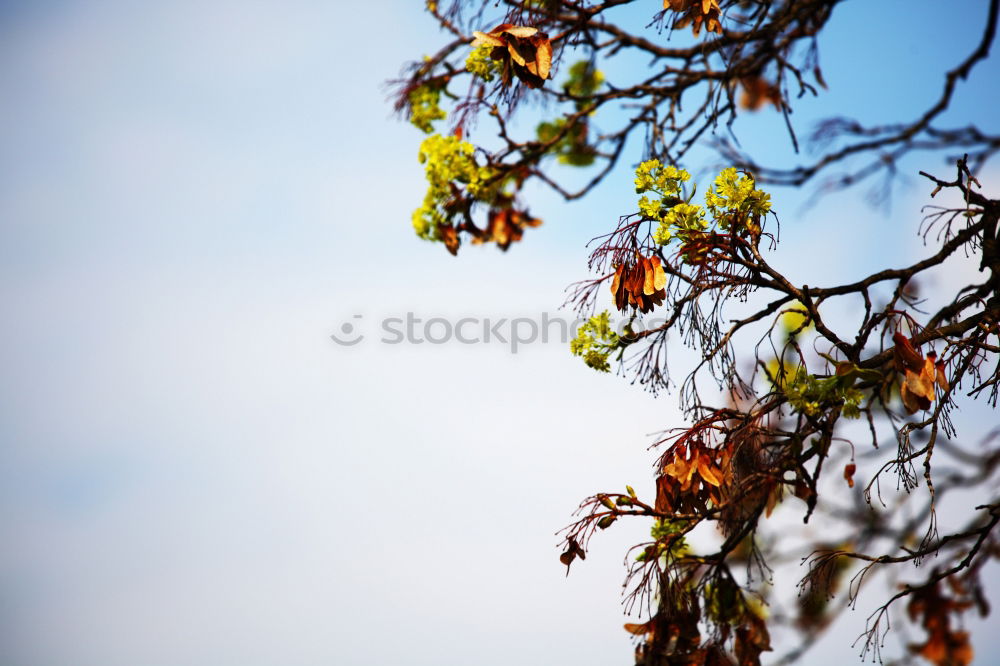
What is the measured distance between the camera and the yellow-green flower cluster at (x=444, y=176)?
429 cm

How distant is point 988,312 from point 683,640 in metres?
1.74

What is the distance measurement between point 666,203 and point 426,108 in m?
2.18

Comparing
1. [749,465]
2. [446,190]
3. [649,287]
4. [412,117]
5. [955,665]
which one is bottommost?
[955,665]

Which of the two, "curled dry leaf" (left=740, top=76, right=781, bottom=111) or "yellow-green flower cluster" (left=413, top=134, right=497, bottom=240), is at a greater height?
"curled dry leaf" (left=740, top=76, right=781, bottom=111)

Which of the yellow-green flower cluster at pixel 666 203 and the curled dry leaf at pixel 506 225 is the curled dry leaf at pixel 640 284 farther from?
the curled dry leaf at pixel 506 225

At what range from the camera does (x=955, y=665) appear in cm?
459

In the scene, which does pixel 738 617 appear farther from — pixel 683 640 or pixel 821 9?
pixel 821 9

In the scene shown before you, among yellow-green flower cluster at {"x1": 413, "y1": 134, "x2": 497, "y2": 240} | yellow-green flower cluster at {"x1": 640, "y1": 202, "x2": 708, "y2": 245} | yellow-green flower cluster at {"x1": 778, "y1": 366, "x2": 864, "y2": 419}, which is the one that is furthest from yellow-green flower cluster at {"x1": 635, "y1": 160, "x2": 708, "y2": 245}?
yellow-green flower cluster at {"x1": 413, "y1": 134, "x2": 497, "y2": 240}

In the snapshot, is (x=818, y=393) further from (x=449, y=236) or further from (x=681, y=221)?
(x=449, y=236)

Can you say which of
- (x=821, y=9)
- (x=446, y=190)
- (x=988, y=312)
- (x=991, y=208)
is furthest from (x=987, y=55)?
(x=446, y=190)

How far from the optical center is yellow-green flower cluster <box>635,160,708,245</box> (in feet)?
9.43

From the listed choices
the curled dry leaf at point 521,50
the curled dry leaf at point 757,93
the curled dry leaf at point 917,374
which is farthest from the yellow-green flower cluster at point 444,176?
the curled dry leaf at point 917,374

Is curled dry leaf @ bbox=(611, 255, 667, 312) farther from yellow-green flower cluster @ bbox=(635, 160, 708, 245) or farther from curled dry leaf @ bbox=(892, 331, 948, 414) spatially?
curled dry leaf @ bbox=(892, 331, 948, 414)

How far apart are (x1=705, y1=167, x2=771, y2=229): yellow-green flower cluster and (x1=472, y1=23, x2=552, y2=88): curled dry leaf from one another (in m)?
0.89
